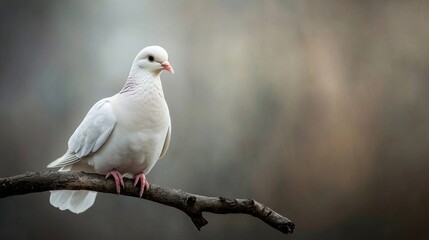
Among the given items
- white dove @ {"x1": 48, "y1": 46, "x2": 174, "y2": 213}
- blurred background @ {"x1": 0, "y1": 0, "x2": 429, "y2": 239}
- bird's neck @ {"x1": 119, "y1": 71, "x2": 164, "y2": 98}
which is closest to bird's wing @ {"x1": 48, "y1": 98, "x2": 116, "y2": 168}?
white dove @ {"x1": 48, "y1": 46, "x2": 174, "y2": 213}

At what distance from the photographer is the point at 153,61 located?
2.33 m

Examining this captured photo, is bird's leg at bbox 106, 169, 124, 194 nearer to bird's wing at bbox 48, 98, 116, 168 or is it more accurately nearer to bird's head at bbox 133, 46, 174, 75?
bird's wing at bbox 48, 98, 116, 168

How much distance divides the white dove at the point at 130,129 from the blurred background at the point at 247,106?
0.60 metres

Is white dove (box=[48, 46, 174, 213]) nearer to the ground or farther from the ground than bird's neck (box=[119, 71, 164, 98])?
nearer to the ground

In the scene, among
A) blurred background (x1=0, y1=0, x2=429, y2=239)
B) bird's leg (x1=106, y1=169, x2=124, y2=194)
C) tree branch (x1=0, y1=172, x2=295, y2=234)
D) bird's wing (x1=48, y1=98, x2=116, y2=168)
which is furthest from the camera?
blurred background (x1=0, y1=0, x2=429, y2=239)

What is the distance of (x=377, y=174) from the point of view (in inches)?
130

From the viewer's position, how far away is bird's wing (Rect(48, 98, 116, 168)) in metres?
2.27

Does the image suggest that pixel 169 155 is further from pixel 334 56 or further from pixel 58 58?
pixel 334 56

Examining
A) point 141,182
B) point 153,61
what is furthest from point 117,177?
point 153,61

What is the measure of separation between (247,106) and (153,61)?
1030 mm

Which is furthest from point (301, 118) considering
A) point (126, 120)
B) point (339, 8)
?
point (126, 120)

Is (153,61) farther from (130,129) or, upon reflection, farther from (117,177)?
(117,177)

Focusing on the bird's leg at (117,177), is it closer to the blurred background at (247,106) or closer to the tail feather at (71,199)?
the tail feather at (71,199)

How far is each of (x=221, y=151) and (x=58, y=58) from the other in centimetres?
105
